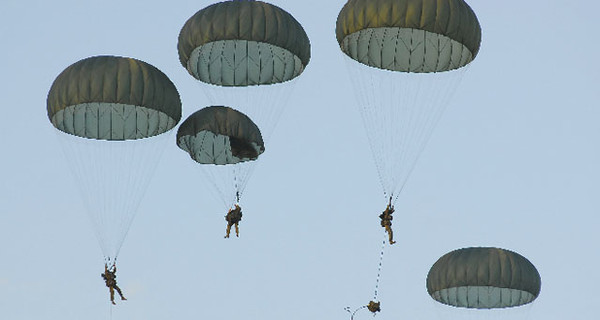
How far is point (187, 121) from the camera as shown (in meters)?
61.4

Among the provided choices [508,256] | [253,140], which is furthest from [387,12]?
[508,256]

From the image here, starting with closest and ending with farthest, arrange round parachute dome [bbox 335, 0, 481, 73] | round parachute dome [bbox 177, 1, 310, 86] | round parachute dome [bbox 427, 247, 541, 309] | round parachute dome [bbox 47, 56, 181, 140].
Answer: round parachute dome [bbox 335, 0, 481, 73] → round parachute dome [bbox 177, 1, 310, 86] → round parachute dome [bbox 47, 56, 181, 140] → round parachute dome [bbox 427, 247, 541, 309]

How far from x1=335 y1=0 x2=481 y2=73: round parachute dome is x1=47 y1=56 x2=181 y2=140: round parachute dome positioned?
6.45m

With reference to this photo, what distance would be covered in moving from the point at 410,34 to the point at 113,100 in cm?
1018

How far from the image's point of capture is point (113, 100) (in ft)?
188

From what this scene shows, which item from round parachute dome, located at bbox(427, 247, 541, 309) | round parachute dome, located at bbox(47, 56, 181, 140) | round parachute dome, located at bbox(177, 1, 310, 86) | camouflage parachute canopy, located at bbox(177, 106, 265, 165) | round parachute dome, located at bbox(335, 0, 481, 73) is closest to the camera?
round parachute dome, located at bbox(335, 0, 481, 73)

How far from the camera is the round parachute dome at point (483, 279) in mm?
64438

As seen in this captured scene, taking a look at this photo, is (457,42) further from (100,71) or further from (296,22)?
(100,71)

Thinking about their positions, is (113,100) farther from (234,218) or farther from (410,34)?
(410,34)

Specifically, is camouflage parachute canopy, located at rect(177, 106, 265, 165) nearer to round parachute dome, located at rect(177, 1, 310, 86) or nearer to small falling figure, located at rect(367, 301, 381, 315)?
round parachute dome, located at rect(177, 1, 310, 86)

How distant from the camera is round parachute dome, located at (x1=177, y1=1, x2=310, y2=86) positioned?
57.1 m

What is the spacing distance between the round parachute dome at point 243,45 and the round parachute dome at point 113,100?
5.22ft

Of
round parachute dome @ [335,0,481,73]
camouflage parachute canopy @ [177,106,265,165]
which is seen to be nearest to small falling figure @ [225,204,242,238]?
camouflage parachute canopy @ [177,106,265,165]

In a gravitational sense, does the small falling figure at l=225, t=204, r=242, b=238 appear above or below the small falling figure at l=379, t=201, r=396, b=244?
above
